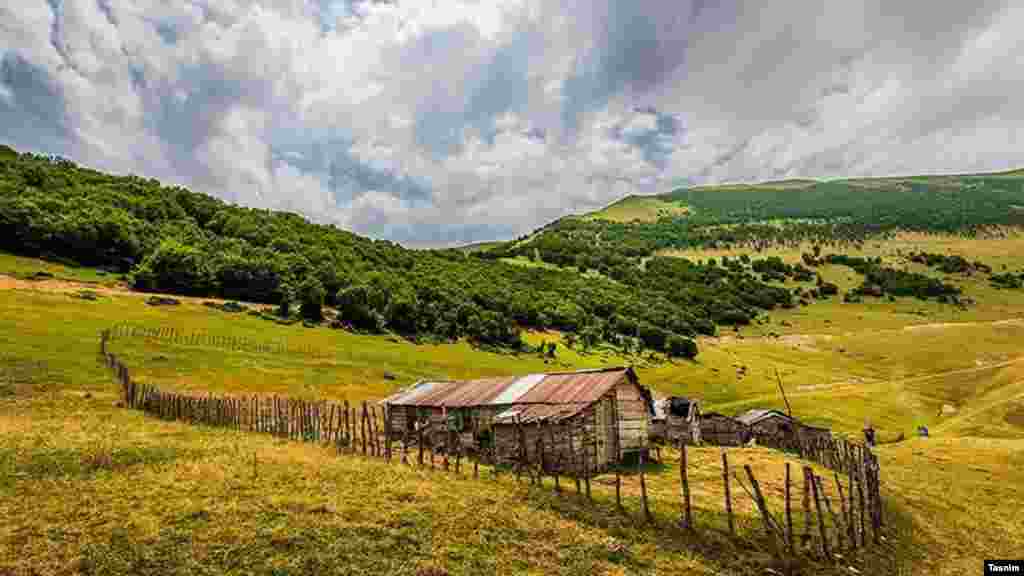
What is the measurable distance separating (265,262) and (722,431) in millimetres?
97910

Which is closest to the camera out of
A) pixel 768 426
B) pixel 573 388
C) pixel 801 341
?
pixel 573 388

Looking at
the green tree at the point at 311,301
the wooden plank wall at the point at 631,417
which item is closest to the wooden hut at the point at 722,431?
the wooden plank wall at the point at 631,417

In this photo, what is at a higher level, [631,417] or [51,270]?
[51,270]

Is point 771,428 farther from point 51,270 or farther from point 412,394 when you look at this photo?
point 51,270

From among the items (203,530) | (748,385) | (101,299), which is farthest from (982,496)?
(101,299)

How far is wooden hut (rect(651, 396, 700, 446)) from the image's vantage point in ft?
179

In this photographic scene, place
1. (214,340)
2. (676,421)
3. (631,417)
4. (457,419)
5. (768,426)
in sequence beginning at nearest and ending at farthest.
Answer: (631,417) → (457,419) → (676,421) → (768,426) → (214,340)

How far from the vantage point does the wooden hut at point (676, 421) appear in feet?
179

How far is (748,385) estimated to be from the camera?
113 metres

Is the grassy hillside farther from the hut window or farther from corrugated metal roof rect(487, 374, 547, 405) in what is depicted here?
the hut window

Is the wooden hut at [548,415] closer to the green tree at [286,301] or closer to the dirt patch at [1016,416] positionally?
the dirt patch at [1016,416]

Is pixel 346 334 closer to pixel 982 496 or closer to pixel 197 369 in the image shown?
pixel 197 369

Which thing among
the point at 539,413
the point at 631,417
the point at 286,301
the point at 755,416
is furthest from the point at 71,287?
the point at 755,416

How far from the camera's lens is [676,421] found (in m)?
58.1
